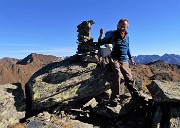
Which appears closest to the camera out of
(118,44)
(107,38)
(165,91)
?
(165,91)

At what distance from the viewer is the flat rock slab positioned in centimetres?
1494

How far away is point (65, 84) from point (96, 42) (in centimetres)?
387

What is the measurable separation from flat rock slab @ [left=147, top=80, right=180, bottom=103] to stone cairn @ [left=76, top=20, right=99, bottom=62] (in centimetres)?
500

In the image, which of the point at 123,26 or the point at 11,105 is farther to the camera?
the point at 11,105

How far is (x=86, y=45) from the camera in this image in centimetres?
2030

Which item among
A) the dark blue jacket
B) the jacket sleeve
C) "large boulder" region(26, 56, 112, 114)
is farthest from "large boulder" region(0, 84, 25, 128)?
the dark blue jacket

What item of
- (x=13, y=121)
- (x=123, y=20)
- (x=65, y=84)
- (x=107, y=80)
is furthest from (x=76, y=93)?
(x=123, y=20)

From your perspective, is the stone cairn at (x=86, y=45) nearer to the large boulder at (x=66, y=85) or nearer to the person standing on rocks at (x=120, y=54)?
the large boulder at (x=66, y=85)

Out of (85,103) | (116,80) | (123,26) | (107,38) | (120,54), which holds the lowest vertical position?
(85,103)

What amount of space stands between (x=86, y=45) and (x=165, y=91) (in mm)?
6999

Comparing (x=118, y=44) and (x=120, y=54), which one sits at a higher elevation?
(x=118, y=44)

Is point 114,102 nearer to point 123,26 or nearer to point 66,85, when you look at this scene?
point 66,85

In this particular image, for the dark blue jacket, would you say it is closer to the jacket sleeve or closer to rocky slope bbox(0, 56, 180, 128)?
the jacket sleeve

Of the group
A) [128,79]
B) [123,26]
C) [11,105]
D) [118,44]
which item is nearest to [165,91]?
[128,79]
